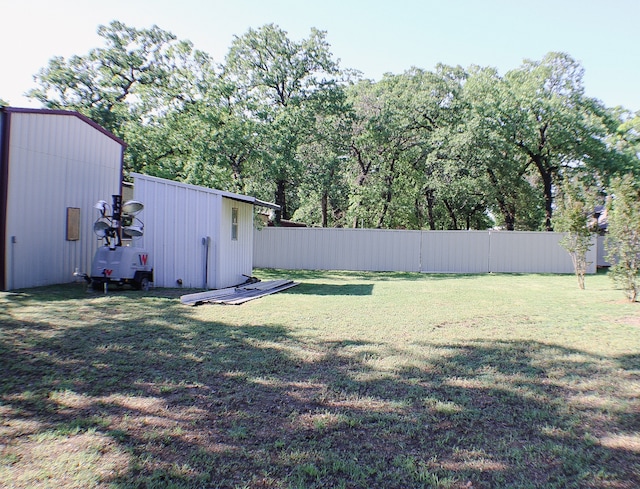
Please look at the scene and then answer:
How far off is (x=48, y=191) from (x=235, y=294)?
466 centimetres

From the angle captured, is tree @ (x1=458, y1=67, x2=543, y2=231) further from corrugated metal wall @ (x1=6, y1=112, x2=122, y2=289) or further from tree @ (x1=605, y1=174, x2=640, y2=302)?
corrugated metal wall @ (x1=6, y1=112, x2=122, y2=289)

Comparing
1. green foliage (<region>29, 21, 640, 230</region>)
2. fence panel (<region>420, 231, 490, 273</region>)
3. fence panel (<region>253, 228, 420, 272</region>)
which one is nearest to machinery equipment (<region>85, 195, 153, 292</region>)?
green foliage (<region>29, 21, 640, 230</region>)

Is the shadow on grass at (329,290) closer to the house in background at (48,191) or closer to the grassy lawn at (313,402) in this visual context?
the grassy lawn at (313,402)

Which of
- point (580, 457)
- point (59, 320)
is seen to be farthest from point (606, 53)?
point (59, 320)

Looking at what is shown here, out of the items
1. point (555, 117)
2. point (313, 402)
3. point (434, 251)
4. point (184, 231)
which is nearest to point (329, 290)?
point (184, 231)

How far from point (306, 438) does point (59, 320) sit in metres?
4.75

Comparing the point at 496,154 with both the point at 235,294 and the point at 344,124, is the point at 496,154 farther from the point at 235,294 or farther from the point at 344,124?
the point at 235,294

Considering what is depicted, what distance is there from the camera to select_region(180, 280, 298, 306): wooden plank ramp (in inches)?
328

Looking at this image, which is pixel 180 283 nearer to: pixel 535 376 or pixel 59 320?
pixel 59 320

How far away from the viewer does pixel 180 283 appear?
34.8 ft

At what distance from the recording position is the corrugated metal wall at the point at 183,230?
411 inches

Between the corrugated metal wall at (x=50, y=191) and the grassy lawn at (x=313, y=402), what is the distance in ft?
10.4

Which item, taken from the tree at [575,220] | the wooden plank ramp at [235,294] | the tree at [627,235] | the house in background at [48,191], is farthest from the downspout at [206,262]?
the tree at [575,220]

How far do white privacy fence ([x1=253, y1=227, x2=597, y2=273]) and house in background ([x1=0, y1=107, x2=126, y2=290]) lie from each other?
8.28 m
